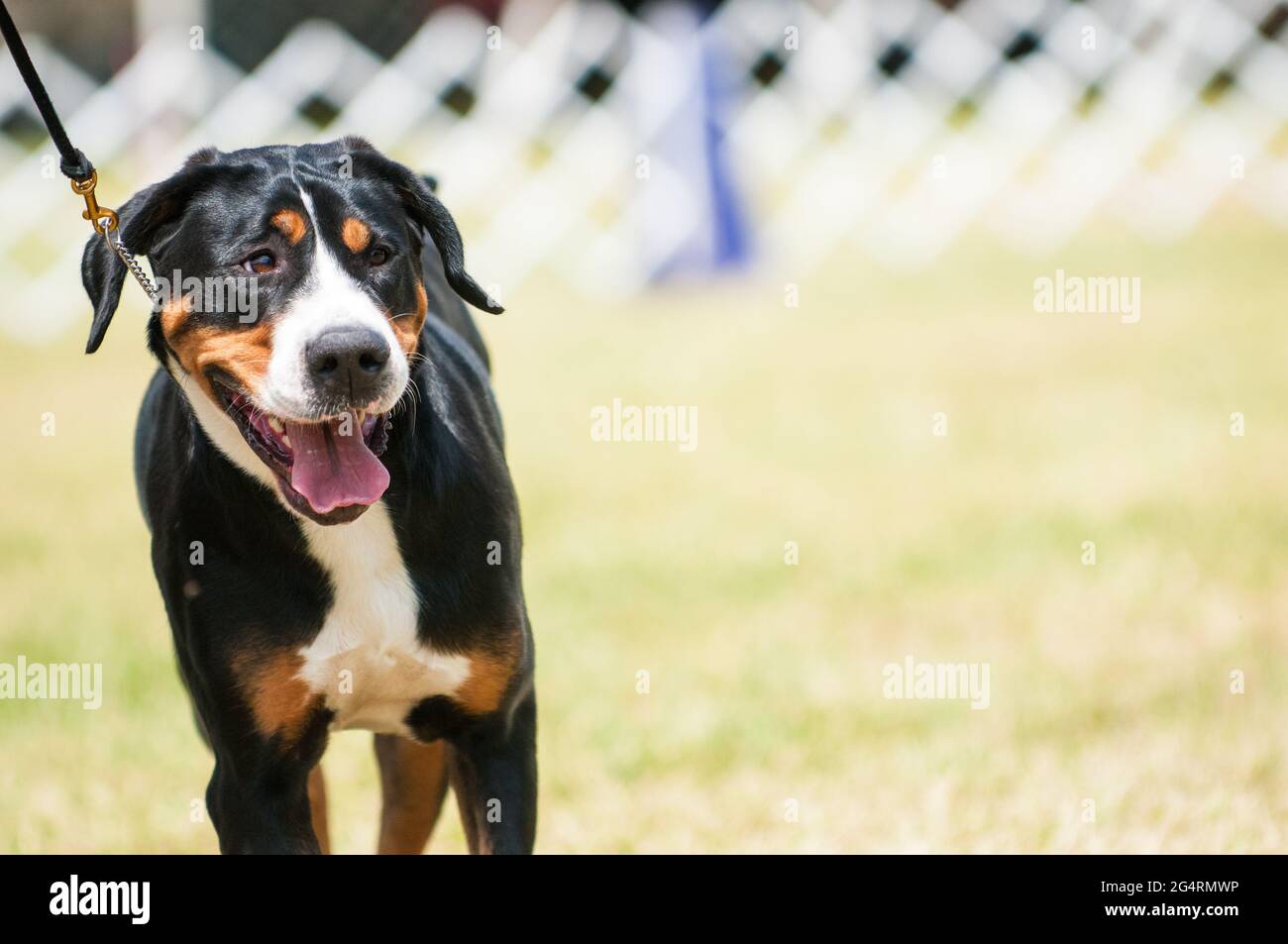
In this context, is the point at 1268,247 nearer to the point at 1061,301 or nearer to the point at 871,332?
the point at 1061,301

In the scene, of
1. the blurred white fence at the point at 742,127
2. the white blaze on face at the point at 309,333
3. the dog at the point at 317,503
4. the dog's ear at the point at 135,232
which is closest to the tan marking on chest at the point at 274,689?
the dog at the point at 317,503

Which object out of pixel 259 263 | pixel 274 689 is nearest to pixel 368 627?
pixel 274 689

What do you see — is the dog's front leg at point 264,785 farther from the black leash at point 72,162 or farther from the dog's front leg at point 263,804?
the black leash at point 72,162

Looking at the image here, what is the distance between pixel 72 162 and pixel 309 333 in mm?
778

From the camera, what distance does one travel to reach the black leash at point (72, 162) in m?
3.21

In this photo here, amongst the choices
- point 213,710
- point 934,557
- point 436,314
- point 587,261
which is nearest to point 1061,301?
point 587,261

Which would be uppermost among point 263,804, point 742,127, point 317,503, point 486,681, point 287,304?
point 742,127

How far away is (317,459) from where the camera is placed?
3.20 meters

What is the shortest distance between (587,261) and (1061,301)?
3.94 meters

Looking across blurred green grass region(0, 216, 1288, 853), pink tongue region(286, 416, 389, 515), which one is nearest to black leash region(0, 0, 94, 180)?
pink tongue region(286, 416, 389, 515)

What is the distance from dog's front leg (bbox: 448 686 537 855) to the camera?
11.2 ft

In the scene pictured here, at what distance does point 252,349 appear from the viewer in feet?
10.1

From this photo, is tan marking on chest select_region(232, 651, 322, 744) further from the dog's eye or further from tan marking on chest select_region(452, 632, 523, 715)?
the dog's eye

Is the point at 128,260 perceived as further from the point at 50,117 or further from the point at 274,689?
the point at 274,689
